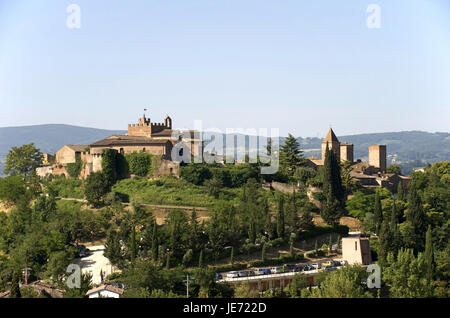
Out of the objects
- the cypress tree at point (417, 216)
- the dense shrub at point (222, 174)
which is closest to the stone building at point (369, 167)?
the dense shrub at point (222, 174)

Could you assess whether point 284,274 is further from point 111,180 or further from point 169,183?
point 111,180

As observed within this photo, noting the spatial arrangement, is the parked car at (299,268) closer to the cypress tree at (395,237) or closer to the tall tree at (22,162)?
the cypress tree at (395,237)

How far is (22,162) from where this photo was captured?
60219mm

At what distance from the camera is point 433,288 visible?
122 feet

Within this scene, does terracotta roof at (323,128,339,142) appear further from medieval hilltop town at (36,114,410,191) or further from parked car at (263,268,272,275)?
parked car at (263,268,272,275)

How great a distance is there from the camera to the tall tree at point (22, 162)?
6019 cm

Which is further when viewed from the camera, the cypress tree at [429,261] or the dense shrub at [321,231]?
the dense shrub at [321,231]

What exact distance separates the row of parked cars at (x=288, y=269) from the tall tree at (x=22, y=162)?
30.1 m

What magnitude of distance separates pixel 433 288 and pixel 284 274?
9.23 m

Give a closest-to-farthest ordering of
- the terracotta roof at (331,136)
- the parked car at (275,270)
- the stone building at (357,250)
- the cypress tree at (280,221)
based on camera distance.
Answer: the parked car at (275,270)
the stone building at (357,250)
the cypress tree at (280,221)
the terracotta roof at (331,136)

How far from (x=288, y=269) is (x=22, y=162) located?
1292 inches

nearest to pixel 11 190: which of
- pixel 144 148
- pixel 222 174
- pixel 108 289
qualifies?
pixel 144 148
